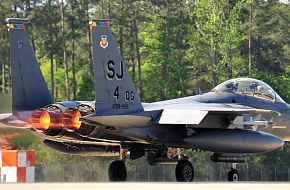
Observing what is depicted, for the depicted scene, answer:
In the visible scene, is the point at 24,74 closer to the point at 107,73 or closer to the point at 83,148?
the point at 107,73

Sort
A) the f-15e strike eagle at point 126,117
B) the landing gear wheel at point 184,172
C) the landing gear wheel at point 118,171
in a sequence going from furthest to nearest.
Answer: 1. the landing gear wheel at point 118,171
2. the landing gear wheel at point 184,172
3. the f-15e strike eagle at point 126,117

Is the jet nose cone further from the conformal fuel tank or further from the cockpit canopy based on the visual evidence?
the cockpit canopy

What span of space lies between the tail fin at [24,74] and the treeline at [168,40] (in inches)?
1592

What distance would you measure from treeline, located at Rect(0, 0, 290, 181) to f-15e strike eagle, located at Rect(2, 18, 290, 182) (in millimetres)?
38007

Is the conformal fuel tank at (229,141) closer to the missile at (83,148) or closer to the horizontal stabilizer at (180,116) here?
the horizontal stabilizer at (180,116)

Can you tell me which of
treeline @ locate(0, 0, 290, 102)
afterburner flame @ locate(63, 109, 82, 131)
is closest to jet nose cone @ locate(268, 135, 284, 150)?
afterburner flame @ locate(63, 109, 82, 131)

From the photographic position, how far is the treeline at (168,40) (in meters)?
75.6

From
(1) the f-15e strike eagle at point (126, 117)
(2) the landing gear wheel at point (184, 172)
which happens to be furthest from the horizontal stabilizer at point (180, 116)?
(2) the landing gear wheel at point (184, 172)

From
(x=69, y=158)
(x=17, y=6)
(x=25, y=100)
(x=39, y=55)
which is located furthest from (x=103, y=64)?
(x=39, y=55)

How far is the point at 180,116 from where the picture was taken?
31.7 meters

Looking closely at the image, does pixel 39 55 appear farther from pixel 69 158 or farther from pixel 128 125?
pixel 128 125

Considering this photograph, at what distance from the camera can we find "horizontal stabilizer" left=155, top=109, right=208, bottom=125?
103 feet

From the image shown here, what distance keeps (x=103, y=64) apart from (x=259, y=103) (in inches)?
234

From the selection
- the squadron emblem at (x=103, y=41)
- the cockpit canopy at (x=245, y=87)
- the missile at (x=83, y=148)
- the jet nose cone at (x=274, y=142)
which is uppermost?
the squadron emblem at (x=103, y=41)
